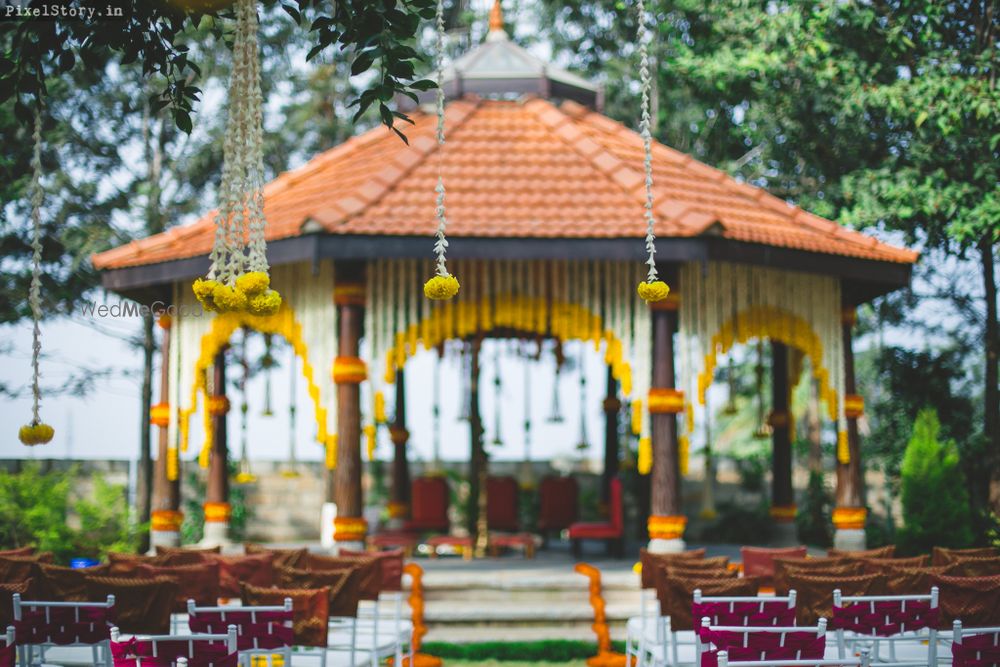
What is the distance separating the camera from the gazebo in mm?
12031

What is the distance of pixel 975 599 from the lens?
300 inches

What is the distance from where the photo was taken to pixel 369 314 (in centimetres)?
1248

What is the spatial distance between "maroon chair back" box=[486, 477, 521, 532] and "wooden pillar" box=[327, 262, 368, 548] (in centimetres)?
458

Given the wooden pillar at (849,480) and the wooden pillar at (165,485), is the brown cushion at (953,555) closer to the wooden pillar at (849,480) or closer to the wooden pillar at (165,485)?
the wooden pillar at (849,480)

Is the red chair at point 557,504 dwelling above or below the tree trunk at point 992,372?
below

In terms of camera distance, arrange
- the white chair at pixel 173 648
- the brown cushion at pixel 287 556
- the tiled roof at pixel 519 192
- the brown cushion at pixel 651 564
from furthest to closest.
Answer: the tiled roof at pixel 519 192, the brown cushion at pixel 287 556, the brown cushion at pixel 651 564, the white chair at pixel 173 648

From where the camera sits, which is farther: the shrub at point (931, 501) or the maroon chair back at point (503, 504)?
the maroon chair back at point (503, 504)

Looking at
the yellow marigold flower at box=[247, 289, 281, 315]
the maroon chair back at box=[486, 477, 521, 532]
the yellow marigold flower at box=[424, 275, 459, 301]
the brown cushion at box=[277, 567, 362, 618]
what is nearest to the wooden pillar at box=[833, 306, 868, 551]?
the maroon chair back at box=[486, 477, 521, 532]

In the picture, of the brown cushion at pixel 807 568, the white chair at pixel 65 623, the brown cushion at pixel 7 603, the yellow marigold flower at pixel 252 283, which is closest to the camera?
the yellow marigold flower at pixel 252 283

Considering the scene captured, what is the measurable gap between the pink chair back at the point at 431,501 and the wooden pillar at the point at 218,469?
9.02 ft

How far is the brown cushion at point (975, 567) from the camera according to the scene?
8898 millimetres

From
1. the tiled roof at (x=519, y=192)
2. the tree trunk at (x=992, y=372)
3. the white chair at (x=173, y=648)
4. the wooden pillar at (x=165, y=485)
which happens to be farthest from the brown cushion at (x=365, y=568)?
the tree trunk at (x=992, y=372)

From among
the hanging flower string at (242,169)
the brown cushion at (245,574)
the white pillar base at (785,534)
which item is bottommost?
the white pillar base at (785,534)

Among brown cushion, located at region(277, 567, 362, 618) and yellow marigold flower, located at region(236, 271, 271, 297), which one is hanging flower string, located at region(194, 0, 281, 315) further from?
brown cushion, located at region(277, 567, 362, 618)
